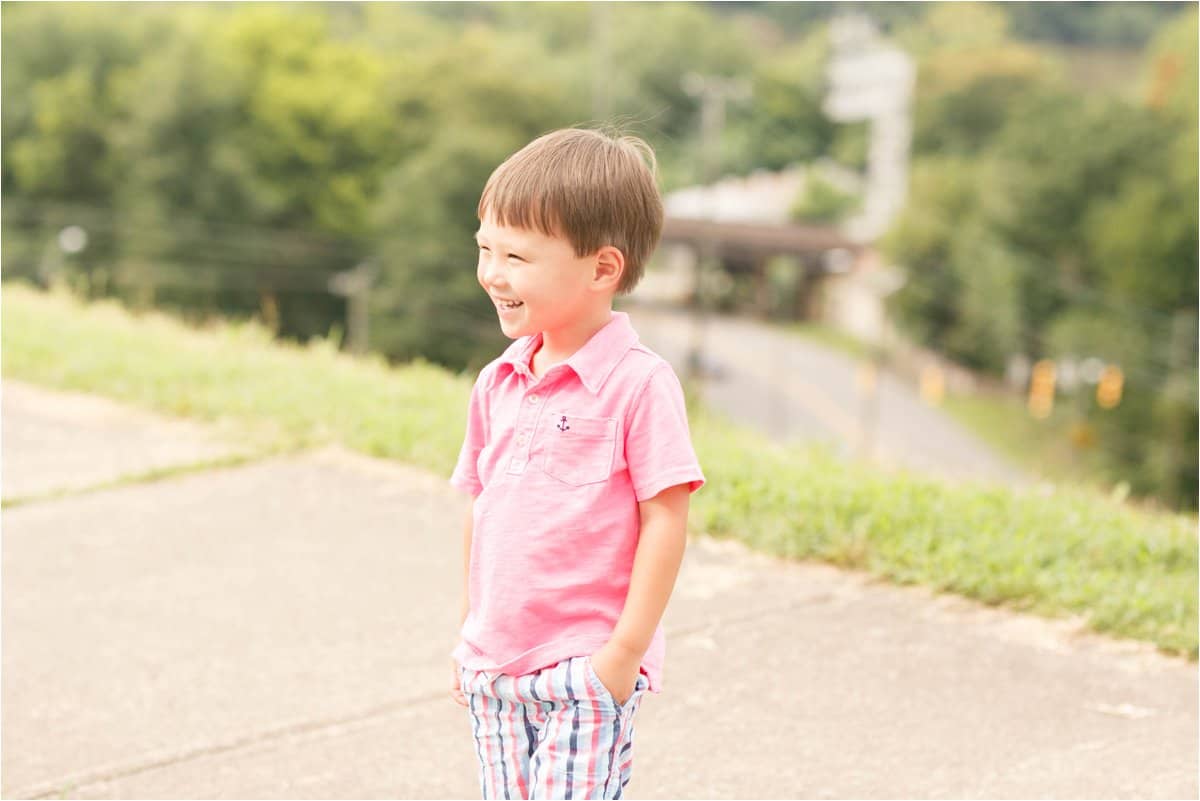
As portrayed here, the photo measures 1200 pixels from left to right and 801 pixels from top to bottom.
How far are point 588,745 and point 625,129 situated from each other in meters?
0.95

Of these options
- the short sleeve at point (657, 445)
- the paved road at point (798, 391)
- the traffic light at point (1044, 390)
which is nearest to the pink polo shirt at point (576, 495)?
the short sleeve at point (657, 445)

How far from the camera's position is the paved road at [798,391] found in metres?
39.3

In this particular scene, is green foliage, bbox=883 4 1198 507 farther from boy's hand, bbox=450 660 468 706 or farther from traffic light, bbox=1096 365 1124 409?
boy's hand, bbox=450 660 468 706

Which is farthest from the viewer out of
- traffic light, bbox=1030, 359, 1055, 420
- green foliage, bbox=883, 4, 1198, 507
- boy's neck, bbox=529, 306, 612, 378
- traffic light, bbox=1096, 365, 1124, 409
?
traffic light, bbox=1030, 359, 1055, 420

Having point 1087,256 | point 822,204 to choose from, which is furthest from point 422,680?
point 822,204

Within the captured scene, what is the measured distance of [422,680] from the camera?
3.33 metres

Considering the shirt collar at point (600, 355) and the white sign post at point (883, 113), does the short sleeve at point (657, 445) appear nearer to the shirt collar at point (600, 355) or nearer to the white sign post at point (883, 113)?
the shirt collar at point (600, 355)

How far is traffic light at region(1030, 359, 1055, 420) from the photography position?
3784cm

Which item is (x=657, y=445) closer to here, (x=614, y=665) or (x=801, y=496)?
(x=614, y=665)

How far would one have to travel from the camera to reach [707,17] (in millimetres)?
95375

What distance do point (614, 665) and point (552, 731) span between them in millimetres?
149

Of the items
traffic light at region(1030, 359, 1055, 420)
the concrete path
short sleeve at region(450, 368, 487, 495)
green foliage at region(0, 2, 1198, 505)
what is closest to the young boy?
short sleeve at region(450, 368, 487, 495)

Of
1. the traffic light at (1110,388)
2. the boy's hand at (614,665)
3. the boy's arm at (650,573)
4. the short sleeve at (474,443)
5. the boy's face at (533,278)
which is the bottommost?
the traffic light at (1110,388)

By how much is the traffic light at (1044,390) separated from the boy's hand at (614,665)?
3744cm
